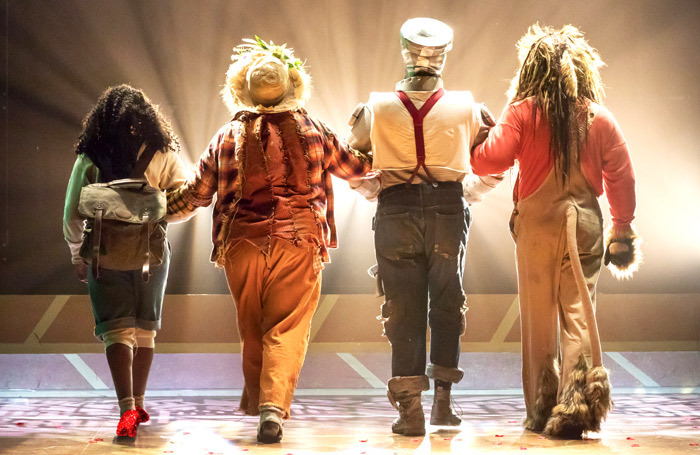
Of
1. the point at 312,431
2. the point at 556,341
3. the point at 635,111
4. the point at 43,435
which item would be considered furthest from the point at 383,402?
the point at 635,111

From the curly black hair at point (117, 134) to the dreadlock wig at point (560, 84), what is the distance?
1631 mm

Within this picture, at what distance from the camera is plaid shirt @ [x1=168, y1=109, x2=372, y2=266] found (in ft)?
12.8

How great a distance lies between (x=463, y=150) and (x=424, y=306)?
707 millimetres

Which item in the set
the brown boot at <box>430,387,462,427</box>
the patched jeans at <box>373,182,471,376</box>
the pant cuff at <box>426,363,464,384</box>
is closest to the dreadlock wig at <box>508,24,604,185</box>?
the patched jeans at <box>373,182,471,376</box>

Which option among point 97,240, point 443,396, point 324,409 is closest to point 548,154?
point 443,396

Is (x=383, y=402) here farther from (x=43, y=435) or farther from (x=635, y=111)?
(x=635, y=111)

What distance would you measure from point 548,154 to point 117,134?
189 cm

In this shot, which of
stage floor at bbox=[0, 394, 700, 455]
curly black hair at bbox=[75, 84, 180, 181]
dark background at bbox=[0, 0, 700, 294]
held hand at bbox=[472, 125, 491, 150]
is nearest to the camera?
stage floor at bbox=[0, 394, 700, 455]

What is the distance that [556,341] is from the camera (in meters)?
3.93

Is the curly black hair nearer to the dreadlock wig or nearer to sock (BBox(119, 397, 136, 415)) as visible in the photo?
sock (BBox(119, 397, 136, 415))

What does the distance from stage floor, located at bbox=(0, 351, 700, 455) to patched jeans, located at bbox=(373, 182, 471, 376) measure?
372 millimetres

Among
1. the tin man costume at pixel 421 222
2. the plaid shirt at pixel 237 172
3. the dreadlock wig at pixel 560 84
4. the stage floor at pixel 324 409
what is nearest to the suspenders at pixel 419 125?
the tin man costume at pixel 421 222

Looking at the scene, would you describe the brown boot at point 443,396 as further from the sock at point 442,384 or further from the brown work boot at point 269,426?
the brown work boot at point 269,426

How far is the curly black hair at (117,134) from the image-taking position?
4.08 m
